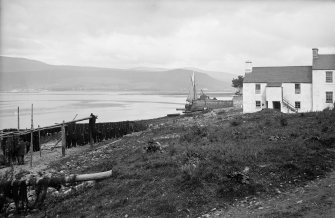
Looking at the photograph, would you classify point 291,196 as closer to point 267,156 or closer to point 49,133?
point 267,156

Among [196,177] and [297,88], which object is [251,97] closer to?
[297,88]

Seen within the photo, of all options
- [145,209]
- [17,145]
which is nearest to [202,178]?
[145,209]

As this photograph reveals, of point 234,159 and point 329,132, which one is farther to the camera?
point 329,132

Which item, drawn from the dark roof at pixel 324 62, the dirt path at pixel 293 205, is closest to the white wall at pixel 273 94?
the dark roof at pixel 324 62

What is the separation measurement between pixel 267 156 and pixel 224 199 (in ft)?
12.1

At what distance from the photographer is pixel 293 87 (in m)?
41.5

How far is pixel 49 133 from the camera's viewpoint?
30.5 m

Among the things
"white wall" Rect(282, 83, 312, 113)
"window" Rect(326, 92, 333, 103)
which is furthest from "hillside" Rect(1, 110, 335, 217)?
"white wall" Rect(282, 83, 312, 113)

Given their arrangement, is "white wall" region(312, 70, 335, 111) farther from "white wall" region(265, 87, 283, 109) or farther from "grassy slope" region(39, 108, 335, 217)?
"grassy slope" region(39, 108, 335, 217)

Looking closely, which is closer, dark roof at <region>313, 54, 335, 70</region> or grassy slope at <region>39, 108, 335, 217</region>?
grassy slope at <region>39, 108, 335, 217</region>

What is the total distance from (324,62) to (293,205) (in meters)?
36.7

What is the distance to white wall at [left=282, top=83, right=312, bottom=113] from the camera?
133ft

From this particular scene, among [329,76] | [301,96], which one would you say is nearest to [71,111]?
[301,96]

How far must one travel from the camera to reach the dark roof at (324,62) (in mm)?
39469
